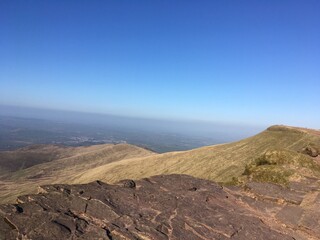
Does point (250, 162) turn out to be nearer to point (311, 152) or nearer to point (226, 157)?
point (311, 152)

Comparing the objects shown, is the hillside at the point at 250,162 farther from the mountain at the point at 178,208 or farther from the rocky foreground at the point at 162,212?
the rocky foreground at the point at 162,212

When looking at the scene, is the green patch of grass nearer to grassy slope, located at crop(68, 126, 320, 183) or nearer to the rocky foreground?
the rocky foreground

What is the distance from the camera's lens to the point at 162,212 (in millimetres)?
11203

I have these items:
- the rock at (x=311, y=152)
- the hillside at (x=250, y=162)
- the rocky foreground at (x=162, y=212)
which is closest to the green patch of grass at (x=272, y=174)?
the hillside at (x=250, y=162)

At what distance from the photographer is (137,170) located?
251 feet

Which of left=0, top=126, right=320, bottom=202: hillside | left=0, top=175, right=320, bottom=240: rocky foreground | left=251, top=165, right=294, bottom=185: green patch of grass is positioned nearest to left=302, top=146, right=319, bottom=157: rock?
left=0, top=126, right=320, bottom=202: hillside

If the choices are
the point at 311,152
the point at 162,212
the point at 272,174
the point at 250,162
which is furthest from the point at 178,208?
the point at 311,152

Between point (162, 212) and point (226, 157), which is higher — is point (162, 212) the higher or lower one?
the higher one

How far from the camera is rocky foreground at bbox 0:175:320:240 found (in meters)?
9.01

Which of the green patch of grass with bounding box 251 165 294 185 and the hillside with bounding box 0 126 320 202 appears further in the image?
the hillside with bounding box 0 126 320 202

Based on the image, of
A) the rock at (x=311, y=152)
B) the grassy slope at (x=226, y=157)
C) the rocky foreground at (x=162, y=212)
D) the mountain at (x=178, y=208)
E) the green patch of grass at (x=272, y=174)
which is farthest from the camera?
the grassy slope at (x=226, y=157)

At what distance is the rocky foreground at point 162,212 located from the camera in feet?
29.6

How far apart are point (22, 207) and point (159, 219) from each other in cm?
448

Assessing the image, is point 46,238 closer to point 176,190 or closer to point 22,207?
point 22,207
